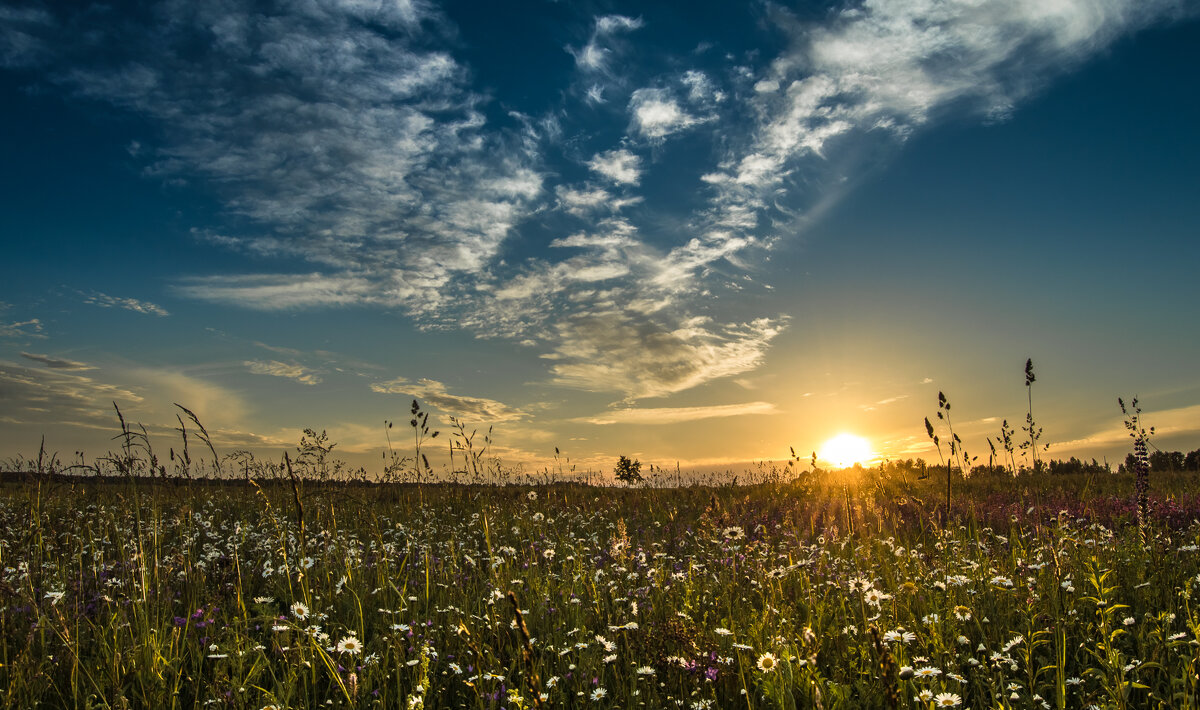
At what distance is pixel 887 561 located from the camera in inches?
282

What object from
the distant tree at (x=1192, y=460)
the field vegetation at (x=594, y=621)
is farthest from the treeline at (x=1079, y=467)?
the field vegetation at (x=594, y=621)

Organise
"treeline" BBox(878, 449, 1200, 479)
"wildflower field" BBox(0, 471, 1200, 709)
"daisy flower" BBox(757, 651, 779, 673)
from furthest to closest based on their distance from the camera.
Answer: "treeline" BBox(878, 449, 1200, 479), "wildflower field" BBox(0, 471, 1200, 709), "daisy flower" BBox(757, 651, 779, 673)

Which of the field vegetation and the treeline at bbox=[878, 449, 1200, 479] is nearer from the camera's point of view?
the field vegetation

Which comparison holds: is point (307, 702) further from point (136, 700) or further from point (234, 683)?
point (136, 700)

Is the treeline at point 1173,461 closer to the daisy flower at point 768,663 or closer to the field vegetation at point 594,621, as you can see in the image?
the field vegetation at point 594,621

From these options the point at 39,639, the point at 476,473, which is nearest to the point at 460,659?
the point at 39,639

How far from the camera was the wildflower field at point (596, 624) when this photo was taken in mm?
3920

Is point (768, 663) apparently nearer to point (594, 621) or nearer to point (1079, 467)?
point (594, 621)

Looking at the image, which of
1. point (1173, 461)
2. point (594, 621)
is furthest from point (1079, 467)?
point (594, 621)

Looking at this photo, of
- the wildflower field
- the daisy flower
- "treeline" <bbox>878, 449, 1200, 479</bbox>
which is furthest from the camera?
"treeline" <bbox>878, 449, 1200, 479</bbox>

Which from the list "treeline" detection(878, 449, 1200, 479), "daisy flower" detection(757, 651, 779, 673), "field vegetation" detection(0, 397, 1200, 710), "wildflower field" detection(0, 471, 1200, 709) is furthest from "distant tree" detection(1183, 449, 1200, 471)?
"daisy flower" detection(757, 651, 779, 673)

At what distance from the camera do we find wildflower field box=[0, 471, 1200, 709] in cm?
392

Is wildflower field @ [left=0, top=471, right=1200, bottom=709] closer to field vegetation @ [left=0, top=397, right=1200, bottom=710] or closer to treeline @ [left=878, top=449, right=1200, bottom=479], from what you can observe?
field vegetation @ [left=0, top=397, right=1200, bottom=710]

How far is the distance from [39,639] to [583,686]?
16.4 ft
